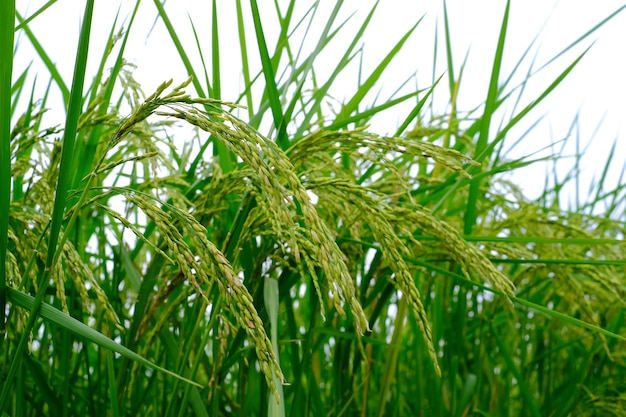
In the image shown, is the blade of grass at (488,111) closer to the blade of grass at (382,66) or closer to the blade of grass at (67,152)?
the blade of grass at (382,66)

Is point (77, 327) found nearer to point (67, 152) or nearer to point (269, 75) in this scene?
point (67, 152)

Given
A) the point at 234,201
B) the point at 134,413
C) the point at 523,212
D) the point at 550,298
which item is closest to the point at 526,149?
the point at 550,298

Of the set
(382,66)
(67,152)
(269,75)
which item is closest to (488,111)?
(382,66)

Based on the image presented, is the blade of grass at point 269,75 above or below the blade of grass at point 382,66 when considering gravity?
below

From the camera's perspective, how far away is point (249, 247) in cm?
165

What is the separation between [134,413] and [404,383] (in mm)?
1525

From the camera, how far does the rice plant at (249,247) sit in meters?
0.94

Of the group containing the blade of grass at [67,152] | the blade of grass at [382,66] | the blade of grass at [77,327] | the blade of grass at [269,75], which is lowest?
the blade of grass at [77,327]

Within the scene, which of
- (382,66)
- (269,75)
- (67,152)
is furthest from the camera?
(382,66)

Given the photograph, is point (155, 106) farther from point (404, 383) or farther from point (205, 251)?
point (404, 383)

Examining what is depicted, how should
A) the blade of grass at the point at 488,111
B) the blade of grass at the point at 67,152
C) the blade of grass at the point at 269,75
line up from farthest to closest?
1. the blade of grass at the point at 488,111
2. the blade of grass at the point at 269,75
3. the blade of grass at the point at 67,152

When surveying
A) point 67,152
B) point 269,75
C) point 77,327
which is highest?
point 269,75

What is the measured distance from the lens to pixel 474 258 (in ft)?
3.76

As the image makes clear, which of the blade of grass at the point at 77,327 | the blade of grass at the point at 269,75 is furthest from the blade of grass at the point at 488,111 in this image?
the blade of grass at the point at 77,327
